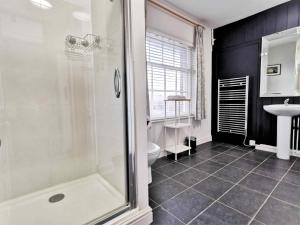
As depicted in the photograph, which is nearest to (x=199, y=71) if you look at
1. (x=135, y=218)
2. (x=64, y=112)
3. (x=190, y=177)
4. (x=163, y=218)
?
(x=190, y=177)

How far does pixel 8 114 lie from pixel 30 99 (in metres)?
0.22

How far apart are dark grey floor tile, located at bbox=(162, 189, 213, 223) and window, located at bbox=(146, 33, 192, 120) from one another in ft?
4.29

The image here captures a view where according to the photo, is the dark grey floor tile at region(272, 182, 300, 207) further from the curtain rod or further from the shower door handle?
the curtain rod

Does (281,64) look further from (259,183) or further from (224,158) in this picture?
(259,183)

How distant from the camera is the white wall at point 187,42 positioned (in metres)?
2.42

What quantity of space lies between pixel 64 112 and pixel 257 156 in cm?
298

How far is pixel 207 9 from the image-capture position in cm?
274

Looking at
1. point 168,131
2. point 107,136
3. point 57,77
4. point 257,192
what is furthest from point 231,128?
point 57,77

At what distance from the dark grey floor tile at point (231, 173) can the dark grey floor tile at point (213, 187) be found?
4.6 inches

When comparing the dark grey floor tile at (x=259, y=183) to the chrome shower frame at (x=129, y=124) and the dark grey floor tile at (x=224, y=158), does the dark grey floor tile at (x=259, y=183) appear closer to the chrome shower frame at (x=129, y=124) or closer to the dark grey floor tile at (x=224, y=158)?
the dark grey floor tile at (x=224, y=158)

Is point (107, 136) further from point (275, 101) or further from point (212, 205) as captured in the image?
point (275, 101)

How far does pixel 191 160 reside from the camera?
2564 mm

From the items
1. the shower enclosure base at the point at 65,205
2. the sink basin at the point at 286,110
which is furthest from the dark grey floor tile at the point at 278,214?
the sink basin at the point at 286,110

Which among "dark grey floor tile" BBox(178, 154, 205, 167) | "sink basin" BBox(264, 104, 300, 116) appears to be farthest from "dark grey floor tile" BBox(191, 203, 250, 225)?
"sink basin" BBox(264, 104, 300, 116)
